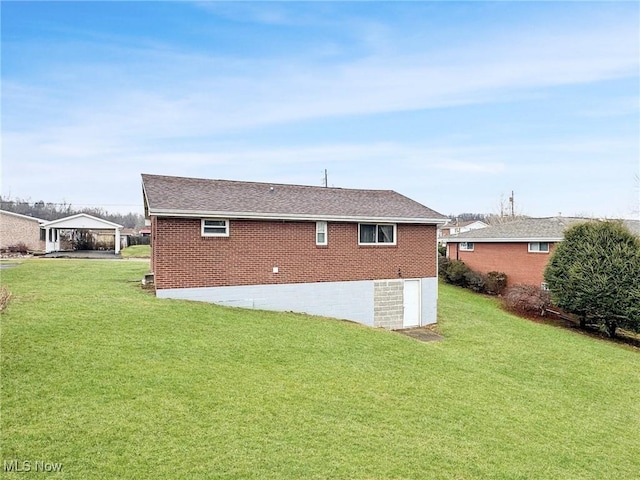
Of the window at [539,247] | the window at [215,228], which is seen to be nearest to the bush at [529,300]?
the window at [539,247]

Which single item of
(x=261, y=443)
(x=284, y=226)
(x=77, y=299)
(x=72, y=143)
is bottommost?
(x=261, y=443)

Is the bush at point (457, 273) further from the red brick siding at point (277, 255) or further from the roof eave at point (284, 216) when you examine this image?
the roof eave at point (284, 216)

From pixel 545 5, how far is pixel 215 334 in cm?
1692

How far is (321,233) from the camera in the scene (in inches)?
619

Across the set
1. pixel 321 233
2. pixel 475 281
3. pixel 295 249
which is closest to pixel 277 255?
pixel 295 249

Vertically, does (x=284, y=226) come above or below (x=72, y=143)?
below

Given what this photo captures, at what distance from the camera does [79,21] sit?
566 inches

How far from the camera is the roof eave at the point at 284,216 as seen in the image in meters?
13.2

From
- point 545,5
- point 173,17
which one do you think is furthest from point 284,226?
point 545,5

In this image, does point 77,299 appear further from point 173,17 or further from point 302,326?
point 173,17

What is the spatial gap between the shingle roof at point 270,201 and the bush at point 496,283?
1069 cm

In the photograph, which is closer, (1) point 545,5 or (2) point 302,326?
(2) point 302,326

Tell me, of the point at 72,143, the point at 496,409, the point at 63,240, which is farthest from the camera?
the point at 63,240

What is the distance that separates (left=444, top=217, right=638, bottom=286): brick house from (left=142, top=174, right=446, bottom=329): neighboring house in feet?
34.7
